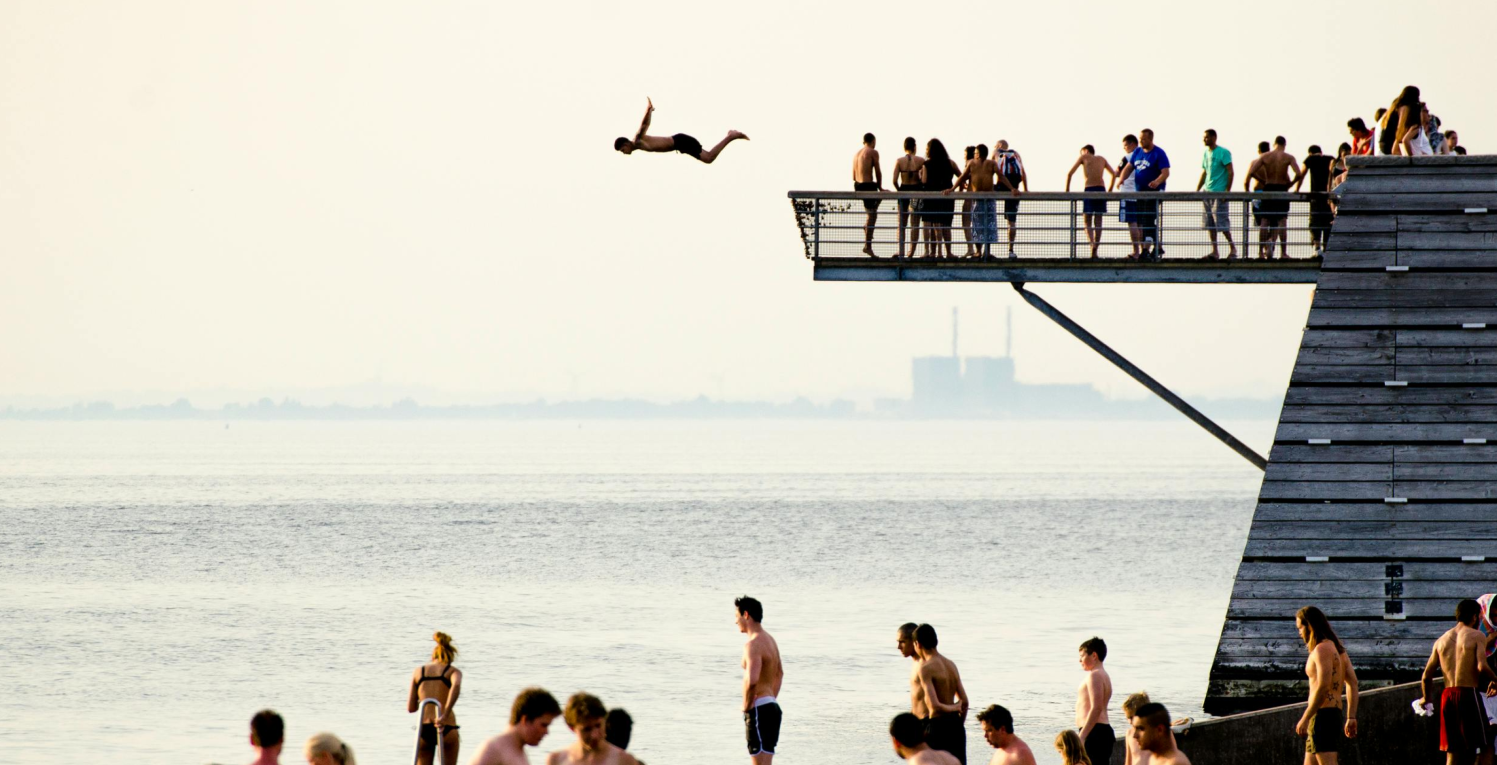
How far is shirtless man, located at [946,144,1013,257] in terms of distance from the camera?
17.8m

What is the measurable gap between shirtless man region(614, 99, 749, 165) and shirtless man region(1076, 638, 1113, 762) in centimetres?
705

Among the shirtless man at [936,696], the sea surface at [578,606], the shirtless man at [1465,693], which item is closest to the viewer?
the shirtless man at [936,696]

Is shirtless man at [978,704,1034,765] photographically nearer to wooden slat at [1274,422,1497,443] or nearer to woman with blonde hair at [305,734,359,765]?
woman with blonde hair at [305,734,359,765]

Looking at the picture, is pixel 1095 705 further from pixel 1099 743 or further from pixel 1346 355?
pixel 1346 355

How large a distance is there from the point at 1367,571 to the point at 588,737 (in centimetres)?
1067

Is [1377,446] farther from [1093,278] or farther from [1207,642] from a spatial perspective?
[1207,642]

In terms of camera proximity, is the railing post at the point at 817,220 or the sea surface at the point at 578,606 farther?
the sea surface at the point at 578,606

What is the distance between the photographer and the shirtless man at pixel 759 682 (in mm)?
12898

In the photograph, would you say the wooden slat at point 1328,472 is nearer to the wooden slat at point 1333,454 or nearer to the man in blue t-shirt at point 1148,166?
the wooden slat at point 1333,454

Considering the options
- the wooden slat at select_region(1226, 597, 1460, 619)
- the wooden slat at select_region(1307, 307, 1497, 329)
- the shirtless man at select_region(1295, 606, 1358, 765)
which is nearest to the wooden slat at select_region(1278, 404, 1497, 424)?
the wooden slat at select_region(1307, 307, 1497, 329)

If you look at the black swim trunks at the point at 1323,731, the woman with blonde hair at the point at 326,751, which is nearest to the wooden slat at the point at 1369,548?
the black swim trunks at the point at 1323,731

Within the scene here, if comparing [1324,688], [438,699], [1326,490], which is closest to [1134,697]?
[1324,688]

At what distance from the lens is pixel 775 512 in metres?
84.2

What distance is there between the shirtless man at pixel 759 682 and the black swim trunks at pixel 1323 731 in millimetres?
3981
